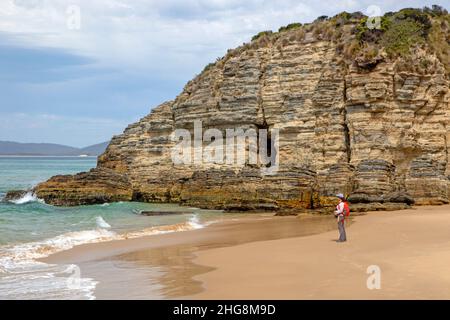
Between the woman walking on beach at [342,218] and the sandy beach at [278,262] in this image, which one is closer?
the sandy beach at [278,262]

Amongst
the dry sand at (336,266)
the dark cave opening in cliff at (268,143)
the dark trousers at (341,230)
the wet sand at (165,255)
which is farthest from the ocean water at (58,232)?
the dark trousers at (341,230)

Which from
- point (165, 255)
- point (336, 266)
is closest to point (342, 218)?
point (336, 266)

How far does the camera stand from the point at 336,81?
30.2m

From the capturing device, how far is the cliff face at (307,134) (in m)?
27.3

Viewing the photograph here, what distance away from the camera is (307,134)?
3044 centimetres

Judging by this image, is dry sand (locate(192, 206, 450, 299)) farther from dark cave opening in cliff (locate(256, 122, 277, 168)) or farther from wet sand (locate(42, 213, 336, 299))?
dark cave opening in cliff (locate(256, 122, 277, 168))

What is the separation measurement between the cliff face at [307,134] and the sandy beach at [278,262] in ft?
23.4

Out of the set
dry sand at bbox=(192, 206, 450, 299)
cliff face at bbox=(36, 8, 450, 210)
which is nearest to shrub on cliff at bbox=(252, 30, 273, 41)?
cliff face at bbox=(36, 8, 450, 210)

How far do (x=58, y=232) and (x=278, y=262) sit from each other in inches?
431

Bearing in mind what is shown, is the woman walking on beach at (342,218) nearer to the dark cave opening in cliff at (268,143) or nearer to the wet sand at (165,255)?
the wet sand at (165,255)

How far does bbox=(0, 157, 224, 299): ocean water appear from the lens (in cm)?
1071

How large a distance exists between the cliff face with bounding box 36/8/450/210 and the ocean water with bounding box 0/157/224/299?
212 cm

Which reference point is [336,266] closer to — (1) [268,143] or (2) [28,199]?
(1) [268,143]
